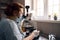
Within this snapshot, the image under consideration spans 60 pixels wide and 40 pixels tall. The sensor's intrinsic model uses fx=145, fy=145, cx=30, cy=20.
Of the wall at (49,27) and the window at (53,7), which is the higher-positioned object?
the window at (53,7)

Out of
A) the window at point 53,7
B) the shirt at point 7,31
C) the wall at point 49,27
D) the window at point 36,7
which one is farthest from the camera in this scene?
the window at point 36,7

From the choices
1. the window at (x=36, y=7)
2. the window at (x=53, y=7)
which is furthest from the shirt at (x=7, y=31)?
the window at (x=36, y=7)

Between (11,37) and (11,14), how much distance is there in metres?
0.39

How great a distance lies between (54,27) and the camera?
2.67 metres

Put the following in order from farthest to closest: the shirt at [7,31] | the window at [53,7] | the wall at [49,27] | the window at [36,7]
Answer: the window at [36,7], the window at [53,7], the wall at [49,27], the shirt at [7,31]

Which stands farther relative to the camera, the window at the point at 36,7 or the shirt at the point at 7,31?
the window at the point at 36,7

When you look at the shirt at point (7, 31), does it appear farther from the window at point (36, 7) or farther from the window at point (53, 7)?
the window at point (36, 7)

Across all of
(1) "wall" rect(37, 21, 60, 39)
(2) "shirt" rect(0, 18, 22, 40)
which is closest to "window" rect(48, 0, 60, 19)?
(1) "wall" rect(37, 21, 60, 39)

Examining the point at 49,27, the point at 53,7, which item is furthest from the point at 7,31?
the point at 53,7

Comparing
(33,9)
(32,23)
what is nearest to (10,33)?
(32,23)

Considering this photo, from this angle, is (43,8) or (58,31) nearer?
(58,31)

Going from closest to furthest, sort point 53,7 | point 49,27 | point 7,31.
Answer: point 7,31 → point 49,27 → point 53,7

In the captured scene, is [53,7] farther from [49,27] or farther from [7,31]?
[7,31]

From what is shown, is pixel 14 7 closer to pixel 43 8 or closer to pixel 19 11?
pixel 19 11
